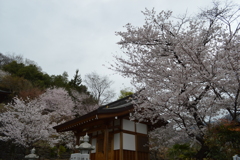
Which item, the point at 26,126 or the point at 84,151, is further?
the point at 26,126

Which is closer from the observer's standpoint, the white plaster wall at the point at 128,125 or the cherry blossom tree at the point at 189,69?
the cherry blossom tree at the point at 189,69

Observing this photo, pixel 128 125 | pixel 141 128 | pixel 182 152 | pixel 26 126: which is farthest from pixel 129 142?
pixel 26 126

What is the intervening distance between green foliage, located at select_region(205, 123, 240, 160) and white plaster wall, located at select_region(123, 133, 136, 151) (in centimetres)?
382

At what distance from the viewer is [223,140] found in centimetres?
493

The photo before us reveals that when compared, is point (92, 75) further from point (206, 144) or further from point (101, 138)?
point (206, 144)

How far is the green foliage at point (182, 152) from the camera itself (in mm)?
6203

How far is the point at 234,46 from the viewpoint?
13.4 ft

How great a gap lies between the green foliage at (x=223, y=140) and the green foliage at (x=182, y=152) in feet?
3.36

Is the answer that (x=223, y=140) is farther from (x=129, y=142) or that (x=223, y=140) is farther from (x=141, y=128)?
(x=141, y=128)

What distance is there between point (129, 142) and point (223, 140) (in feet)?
14.5

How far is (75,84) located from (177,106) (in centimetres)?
2521

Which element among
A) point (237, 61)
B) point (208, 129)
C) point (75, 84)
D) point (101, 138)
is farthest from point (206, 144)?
point (75, 84)

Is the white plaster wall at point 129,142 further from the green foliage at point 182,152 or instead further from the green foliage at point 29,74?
the green foliage at point 29,74

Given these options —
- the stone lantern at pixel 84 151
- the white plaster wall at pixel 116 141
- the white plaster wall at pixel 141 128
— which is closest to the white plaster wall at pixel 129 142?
the white plaster wall at pixel 116 141
